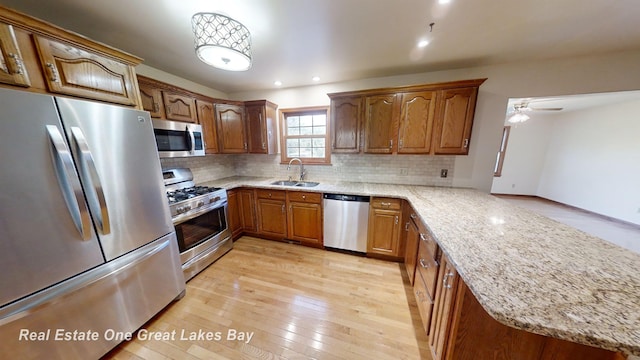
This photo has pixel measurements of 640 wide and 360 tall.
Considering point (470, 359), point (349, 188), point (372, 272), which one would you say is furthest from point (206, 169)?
point (470, 359)

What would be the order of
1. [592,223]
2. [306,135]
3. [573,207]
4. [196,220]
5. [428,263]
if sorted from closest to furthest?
[428,263] → [196,220] → [306,135] → [592,223] → [573,207]

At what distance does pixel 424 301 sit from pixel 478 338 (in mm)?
601

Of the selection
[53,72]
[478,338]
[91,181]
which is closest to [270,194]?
[91,181]

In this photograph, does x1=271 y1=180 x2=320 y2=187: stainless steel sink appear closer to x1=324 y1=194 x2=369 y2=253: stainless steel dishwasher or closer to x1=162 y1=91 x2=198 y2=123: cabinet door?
x1=324 y1=194 x2=369 y2=253: stainless steel dishwasher

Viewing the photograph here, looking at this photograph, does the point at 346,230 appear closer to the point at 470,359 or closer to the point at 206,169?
the point at 470,359

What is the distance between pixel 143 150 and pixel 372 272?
256 centimetres

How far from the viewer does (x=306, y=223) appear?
2.71 metres

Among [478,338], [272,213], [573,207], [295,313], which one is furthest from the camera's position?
[573,207]

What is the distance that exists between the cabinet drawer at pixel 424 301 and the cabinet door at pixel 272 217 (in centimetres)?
183

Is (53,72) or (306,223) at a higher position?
(53,72)

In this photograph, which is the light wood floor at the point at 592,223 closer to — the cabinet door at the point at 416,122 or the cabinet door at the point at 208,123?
the cabinet door at the point at 416,122

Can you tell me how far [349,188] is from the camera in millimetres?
2578

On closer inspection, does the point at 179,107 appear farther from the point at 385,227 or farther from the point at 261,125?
the point at 385,227

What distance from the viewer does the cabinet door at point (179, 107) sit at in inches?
86.1
